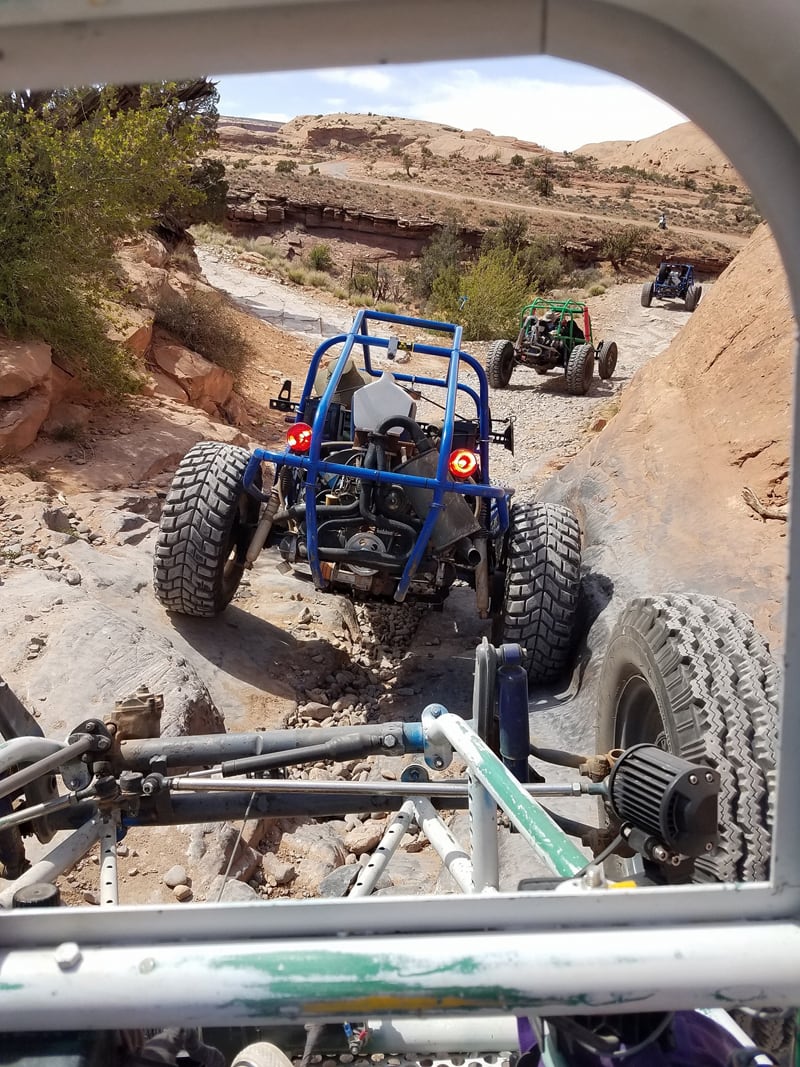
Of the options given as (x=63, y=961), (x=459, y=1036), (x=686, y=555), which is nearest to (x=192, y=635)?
(x=686, y=555)

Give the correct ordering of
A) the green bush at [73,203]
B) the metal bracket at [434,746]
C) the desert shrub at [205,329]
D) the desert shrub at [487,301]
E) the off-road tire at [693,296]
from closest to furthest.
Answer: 1. the metal bracket at [434,746]
2. the green bush at [73,203]
3. the desert shrub at [205,329]
4. the desert shrub at [487,301]
5. the off-road tire at [693,296]

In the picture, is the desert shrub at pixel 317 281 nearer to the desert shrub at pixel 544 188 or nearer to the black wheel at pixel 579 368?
the black wheel at pixel 579 368

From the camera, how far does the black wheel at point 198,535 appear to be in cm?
479

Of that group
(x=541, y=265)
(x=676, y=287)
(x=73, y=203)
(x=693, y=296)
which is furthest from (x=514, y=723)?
(x=541, y=265)

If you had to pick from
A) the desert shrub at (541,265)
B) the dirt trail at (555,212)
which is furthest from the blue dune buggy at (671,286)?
the dirt trail at (555,212)

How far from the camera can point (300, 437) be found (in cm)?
459

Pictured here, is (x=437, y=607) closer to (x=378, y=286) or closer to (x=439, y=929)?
(x=439, y=929)

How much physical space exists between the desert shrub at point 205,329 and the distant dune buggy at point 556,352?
12.9 feet

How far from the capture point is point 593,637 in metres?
4.85

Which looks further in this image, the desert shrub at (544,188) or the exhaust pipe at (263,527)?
the desert shrub at (544,188)

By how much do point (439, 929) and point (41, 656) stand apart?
3.54 m

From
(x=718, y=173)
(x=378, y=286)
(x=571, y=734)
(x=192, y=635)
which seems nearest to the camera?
(x=571, y=734)

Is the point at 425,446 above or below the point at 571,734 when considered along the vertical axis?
above

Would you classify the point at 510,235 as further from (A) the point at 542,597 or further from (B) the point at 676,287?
(A) the point at 542,597
